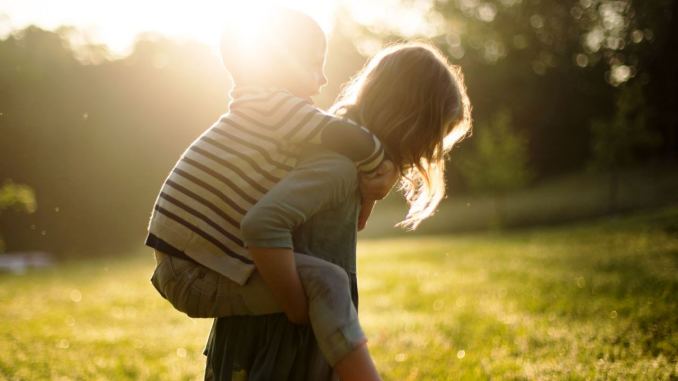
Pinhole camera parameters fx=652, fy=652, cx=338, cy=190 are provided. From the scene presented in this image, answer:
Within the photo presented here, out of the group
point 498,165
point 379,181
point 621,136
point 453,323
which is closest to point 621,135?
point 621,136

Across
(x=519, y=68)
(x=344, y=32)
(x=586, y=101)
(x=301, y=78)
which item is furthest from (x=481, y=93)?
(x=301, y=78)

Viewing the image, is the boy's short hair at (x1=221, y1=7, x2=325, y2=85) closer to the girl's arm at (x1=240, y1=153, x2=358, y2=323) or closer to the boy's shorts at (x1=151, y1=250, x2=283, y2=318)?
the girl's arm at (x1=240, y1=153, x2=358, y2=323)

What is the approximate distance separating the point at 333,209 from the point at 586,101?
35.3 m

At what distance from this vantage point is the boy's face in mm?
2230

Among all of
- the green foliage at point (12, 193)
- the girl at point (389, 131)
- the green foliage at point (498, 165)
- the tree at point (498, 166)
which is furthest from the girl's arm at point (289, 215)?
the green foliage at point (498, 165)

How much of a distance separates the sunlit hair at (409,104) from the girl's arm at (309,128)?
0.18m

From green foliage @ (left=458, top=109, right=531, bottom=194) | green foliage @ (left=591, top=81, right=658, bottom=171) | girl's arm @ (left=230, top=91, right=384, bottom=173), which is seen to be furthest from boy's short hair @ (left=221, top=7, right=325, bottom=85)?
green foliage @ (left=591, top=81, right=658, bottom=171)

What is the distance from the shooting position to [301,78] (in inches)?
87.4

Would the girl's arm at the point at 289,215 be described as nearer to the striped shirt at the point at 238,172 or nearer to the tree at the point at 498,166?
the striped shirt at the point at 238,172

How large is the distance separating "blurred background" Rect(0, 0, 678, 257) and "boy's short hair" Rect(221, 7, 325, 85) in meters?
0.17

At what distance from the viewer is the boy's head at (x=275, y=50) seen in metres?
2.18

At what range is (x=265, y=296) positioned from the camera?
213 centimetres

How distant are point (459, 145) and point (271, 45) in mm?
2557

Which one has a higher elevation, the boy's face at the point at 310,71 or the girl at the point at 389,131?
the boy's face at the point at 310,71
